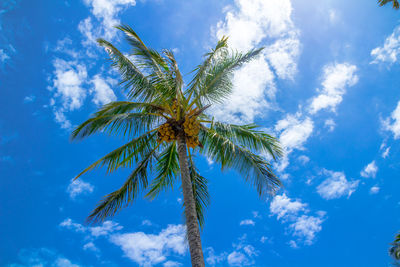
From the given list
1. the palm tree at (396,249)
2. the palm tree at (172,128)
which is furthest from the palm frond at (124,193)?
the palm tree at (396,249)

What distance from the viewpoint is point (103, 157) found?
7383 mm

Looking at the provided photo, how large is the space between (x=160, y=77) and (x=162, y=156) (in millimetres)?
2539

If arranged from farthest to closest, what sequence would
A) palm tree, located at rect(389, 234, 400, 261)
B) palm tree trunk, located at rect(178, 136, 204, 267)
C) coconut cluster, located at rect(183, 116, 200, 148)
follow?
palm tree, located at rect(389, 234, 400, 261) < coconut cluster, located at rect(183, 116, 200, 148) < palm tree trunk, located at rect(178, 136, 204, 267)

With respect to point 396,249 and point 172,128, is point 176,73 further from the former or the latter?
point 396,249

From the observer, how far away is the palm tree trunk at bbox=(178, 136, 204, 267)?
5.55 metres

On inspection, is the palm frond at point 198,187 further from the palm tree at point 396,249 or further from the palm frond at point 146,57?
the palm tree at point 396,249

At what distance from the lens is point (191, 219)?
20.4ft

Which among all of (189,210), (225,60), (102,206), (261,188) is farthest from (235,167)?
(102,206)

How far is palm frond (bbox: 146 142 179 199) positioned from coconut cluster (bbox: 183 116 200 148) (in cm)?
122

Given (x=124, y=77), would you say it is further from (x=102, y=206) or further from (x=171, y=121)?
(x=102, y=206)

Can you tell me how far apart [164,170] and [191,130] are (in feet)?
6.85

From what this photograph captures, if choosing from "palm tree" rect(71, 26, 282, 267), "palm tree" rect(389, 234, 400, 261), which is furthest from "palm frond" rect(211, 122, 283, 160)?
"palm tree" rect(389, 234, 400, 261)

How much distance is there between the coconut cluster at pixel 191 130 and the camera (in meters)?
7.61

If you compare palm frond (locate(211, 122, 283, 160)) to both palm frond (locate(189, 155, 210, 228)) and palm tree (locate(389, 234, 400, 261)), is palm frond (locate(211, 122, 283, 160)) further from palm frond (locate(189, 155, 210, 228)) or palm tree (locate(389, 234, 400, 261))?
palm tree (locate(389, 234, 400, 261))
